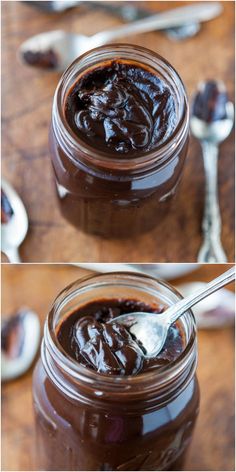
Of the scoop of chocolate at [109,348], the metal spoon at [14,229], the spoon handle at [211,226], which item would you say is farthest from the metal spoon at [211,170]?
the scoop of chocolate at [109,348]

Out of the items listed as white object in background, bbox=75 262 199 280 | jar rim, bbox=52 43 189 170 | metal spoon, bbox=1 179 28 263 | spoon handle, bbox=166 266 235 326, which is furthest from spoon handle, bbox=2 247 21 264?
spoon handle, bbox=166 266 235 326

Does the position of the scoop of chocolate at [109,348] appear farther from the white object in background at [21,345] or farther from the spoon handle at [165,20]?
the spoon handle at [165,20]

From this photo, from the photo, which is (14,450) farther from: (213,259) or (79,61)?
(79,61)

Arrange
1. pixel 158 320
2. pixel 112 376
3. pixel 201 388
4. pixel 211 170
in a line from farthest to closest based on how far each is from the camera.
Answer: pixel 211 170
pixel 201 388
pixel 158 320
pixel 112 376

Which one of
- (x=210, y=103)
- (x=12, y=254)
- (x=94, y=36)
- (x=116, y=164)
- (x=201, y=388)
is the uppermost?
(x=94, y=36)

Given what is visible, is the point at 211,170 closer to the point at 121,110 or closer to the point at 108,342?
the point at 121,110

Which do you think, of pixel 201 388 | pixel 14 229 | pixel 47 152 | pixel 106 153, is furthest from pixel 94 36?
pixel 201 388
